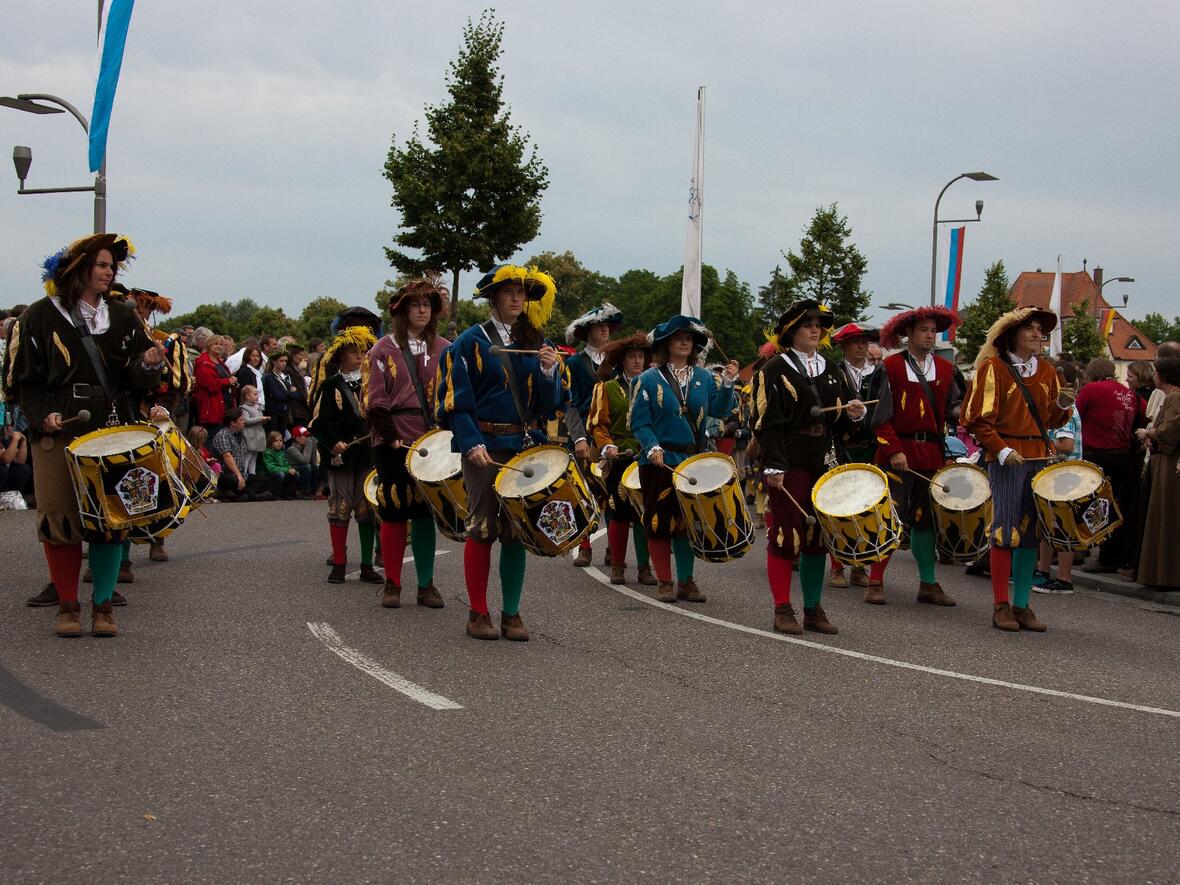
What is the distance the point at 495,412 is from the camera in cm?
777

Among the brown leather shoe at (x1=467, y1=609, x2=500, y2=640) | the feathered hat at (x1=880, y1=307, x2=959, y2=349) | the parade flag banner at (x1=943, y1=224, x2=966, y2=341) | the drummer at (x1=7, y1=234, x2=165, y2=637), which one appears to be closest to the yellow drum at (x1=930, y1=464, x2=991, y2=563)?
the feathered hat at (x1=880, y1=307, x2=959, y2=349)

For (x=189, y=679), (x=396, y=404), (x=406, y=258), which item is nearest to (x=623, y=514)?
(x=396, y=404)

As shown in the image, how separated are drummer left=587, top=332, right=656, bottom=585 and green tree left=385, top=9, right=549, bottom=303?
865 inches

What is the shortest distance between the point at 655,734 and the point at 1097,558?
9174 millimetres

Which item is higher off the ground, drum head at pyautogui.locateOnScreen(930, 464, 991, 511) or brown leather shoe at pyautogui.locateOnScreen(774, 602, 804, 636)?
drum head at pyautogui.locateOnScreen(930, 464, 991, 511)

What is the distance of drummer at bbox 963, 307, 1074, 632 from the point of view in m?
8.77

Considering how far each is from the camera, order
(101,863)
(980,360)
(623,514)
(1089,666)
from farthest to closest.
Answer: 1. (623,514)
2. (980,360)
3. (1089,666)
4. (101,863)

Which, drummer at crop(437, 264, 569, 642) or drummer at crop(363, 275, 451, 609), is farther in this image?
drummer at crop(363, 275, 451, 609)

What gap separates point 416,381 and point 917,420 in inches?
145

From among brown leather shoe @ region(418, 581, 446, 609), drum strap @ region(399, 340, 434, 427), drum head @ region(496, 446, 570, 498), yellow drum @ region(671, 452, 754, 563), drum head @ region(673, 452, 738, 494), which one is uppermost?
drum strap @ region(399, 340, 434, 427)

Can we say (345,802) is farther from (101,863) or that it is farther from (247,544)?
(247,544)

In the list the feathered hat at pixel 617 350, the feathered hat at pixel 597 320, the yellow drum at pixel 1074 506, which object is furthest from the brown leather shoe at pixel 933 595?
the feathered hat at pixel 597 320

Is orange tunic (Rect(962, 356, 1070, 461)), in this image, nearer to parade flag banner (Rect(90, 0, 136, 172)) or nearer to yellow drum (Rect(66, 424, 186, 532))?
yellow drum (Rect(66, 424, 186, 532))

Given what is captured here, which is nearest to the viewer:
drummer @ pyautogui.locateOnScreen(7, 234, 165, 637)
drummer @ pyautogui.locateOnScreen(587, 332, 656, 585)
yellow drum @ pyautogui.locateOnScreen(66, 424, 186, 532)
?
yellow drum @ pyautogui.locateOnScreen(66, 424, 186, 532)
